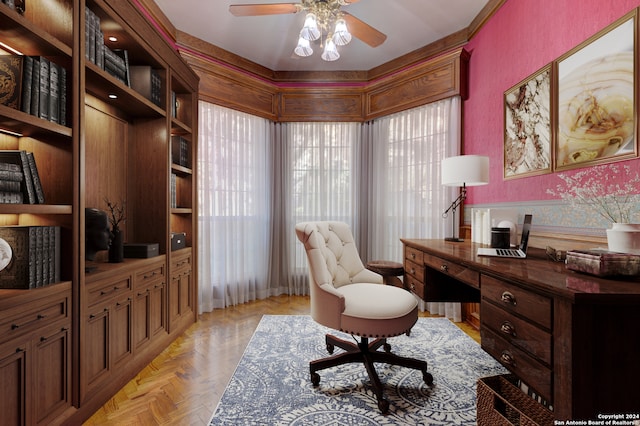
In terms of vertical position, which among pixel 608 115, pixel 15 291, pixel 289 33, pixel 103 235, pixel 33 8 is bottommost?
pixel 15 291

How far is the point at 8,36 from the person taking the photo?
140 centimetres

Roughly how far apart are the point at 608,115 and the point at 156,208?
3119 mm

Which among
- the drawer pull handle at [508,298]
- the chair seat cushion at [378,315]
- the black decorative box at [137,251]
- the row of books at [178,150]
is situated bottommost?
the chair seat cushion at [378,315]

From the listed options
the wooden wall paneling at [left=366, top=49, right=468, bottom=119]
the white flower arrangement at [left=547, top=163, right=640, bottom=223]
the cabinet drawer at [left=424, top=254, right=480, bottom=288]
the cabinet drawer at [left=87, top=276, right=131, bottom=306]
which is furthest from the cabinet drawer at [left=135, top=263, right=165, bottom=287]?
the wooden wall paneling at [left=366, top=49, right=468, bottom=119]

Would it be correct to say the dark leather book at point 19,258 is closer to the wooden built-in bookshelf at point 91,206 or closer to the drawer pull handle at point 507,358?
the wooden built-in bookshelf at point 91,206

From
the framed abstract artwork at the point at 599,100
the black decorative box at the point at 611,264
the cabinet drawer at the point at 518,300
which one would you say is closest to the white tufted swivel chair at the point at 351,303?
the cabinet drawer at the point at 518,300

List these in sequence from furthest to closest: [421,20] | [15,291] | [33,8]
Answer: [421,20] < [33,8] < [15,291]

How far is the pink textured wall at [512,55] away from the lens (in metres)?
1.83

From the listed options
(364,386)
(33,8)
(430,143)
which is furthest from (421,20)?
(364,386)

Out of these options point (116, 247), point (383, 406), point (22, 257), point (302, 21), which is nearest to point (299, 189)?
point (302, 21)

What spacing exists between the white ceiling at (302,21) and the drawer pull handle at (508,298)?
249 centimetres

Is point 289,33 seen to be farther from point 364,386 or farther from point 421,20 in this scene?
point 364,386

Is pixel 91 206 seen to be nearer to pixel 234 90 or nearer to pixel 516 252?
pixel 234 90

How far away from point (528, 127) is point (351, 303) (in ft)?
6.14
